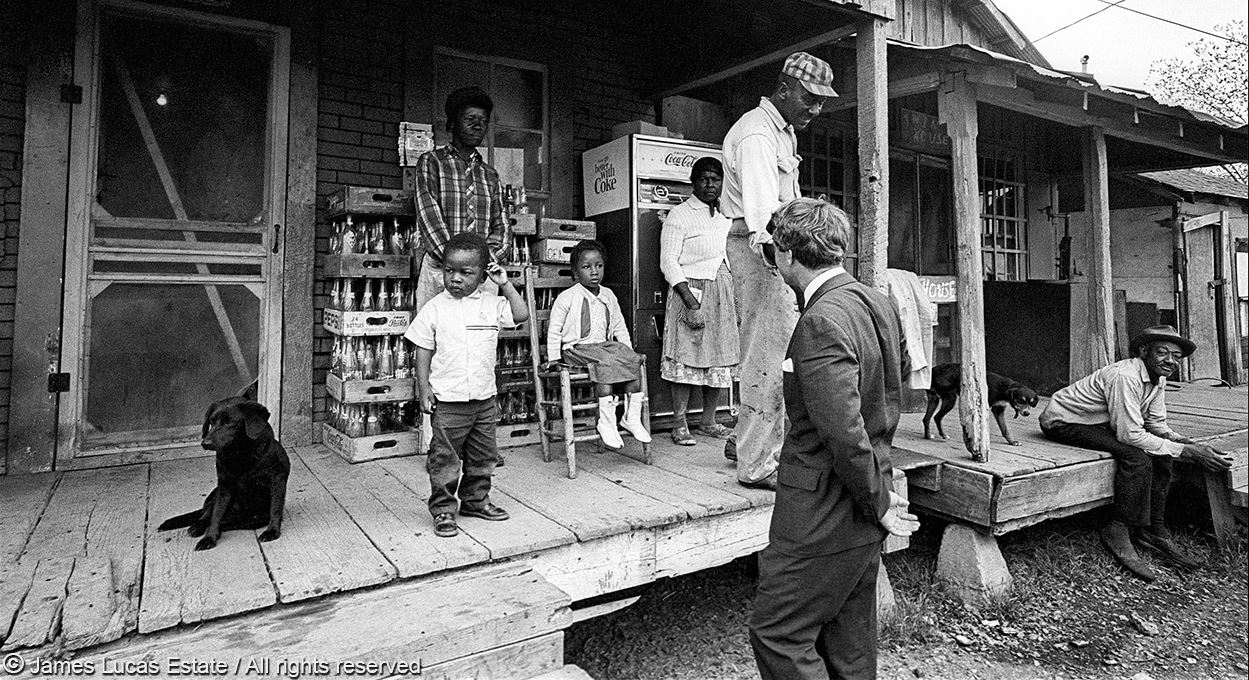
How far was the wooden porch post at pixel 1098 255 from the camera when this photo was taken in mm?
6855

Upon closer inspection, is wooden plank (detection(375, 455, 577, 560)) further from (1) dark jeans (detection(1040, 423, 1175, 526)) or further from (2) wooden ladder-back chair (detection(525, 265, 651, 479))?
(1) dark jeans (detection(1040, 423, 1175, 526))

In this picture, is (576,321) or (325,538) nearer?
(325,538)

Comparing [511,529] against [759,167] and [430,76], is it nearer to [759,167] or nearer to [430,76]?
[759,167]

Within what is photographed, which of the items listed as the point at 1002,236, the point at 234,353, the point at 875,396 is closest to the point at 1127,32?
the point at 1002,236

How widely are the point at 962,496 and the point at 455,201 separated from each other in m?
3.85

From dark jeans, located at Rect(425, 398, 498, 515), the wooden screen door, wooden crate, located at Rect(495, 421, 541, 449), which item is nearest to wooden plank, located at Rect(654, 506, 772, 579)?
dark jeans, located at Rect(425, 398, 498, 515)

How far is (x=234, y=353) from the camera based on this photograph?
514cm

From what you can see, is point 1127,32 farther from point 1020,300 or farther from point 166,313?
point 166,313

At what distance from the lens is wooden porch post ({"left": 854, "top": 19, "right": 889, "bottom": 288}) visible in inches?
178

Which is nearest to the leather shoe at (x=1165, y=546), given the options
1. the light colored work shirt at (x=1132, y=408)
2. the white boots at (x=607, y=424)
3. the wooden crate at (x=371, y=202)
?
the light colored work shirt at (x=1132, y=408)

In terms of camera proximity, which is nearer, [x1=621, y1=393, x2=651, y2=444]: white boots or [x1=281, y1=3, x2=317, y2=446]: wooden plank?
[x1=621, y1=393, x2=651, y2=444]: white boots

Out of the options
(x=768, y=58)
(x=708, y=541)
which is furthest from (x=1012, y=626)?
(x=768, y=58)

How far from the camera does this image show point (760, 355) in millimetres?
4020

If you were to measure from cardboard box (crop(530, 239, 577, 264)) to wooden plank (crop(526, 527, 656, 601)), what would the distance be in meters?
2.56
